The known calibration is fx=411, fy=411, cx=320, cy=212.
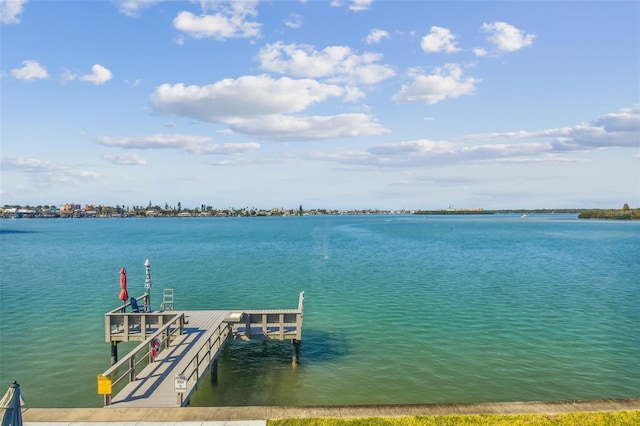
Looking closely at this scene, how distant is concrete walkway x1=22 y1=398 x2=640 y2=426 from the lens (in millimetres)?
11688

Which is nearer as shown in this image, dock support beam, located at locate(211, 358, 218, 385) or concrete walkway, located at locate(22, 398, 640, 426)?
concrete walkway, located at locate(22, 398, 640, 426)

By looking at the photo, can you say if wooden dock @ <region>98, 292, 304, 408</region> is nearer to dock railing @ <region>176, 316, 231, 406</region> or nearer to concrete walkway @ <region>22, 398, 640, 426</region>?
dock railing @ <region>176, 316, 231, 406</region>

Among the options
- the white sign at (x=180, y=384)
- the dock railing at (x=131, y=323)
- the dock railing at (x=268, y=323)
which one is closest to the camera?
the white sign at (x=180, y=384)

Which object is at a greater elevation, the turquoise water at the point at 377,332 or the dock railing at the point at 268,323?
the dock railing at the point at 268,323

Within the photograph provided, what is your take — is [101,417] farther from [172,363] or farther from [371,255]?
[371,255]

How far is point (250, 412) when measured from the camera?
12.2 m

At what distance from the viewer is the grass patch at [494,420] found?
38.1 feet

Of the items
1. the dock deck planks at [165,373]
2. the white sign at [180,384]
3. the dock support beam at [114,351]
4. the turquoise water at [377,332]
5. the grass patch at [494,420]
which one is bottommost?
the turquoise water at [377,332]

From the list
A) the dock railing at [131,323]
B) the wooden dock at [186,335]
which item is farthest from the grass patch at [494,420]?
the dock railing at [131,323]

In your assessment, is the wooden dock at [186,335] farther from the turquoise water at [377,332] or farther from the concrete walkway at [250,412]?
the concrete walkway at [250,412]

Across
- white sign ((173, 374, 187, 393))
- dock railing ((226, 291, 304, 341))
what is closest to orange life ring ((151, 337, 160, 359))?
dock railing ((226, 291, 304, 341))

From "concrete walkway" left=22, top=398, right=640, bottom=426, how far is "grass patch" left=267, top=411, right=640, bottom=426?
0.30 metres

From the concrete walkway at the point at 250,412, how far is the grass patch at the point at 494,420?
0.30 metres

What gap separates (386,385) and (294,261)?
152 feet
